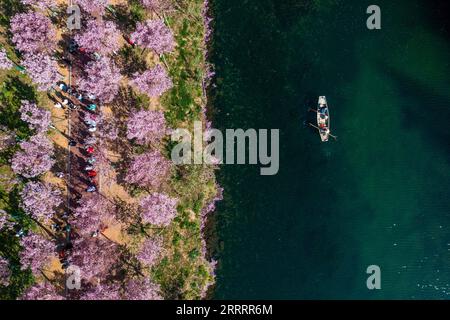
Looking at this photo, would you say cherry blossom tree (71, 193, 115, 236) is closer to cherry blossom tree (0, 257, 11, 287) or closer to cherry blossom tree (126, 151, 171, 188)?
cherry blossom tree (126, 151, 171, 188)

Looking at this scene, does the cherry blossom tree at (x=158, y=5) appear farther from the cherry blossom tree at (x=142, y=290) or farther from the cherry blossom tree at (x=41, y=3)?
the cherry blossom tree at (x=142, y=290)

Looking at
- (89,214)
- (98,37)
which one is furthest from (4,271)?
(98,37)

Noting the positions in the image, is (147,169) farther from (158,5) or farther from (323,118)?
(323,118)

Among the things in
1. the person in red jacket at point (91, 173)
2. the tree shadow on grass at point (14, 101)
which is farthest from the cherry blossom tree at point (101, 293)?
the tree shadow on grass at point (14, 101)

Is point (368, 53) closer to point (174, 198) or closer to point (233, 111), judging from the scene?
point (233, 111)
